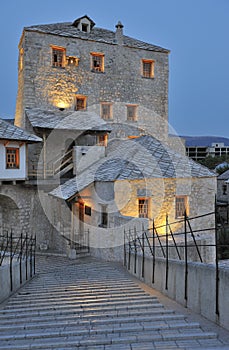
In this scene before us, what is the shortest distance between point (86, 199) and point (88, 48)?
1194cm

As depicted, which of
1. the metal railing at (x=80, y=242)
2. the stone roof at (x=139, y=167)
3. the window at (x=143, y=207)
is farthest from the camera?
the metal railing at (x=80, y=242)

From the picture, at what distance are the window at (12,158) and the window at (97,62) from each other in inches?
376

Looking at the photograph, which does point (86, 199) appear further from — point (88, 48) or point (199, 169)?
point (88, 48)

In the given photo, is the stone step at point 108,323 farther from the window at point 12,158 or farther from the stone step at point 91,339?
the window at point 12,158

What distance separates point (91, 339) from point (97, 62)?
22.1m

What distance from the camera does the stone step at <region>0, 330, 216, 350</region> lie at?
142 inches

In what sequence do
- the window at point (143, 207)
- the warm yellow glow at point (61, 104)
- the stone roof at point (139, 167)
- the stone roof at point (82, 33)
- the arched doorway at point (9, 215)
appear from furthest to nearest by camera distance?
the warm yellow glow at point (61, 104)
the stone roof at point (82, 33)
the arched doorway at point (9, 215)
the window at point (143, 207)
the stone roof at point (139, 167)

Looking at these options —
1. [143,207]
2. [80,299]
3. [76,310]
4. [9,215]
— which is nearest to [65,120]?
Result: [9,215]

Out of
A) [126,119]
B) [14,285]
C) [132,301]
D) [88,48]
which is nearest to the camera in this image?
[132,301]

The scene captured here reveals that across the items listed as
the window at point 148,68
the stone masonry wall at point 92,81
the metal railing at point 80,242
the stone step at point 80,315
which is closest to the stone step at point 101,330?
the stone step at point 80,315

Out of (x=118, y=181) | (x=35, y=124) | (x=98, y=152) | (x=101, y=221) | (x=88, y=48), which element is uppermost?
(x=88, y=48)

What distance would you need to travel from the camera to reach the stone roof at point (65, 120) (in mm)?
19406

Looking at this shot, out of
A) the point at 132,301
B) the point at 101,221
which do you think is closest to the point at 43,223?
the point at 101,221

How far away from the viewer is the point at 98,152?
782 inches
